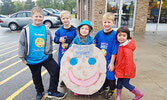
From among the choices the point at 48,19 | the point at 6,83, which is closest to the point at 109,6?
the point at 48,19

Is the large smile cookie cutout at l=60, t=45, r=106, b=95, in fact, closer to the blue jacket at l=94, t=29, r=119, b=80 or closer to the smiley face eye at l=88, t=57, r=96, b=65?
the smiley face eye at l=88, t=57, r=96, b=65

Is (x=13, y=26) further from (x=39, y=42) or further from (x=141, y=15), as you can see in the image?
(x=39, y=42)

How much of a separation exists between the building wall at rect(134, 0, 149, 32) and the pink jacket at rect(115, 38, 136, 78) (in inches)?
326

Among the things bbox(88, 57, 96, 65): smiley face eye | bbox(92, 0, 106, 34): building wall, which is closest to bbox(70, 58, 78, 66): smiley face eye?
bbox(88, 57, 96, 65): smiley face eye

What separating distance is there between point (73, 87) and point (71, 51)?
64 cm

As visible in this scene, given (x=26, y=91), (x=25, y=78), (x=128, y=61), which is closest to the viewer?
(x=128, y=61)

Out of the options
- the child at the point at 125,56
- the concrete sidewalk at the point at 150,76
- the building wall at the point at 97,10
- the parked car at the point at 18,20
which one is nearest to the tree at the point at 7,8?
the parked car at the point at 18,20

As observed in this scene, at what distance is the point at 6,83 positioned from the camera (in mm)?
3254

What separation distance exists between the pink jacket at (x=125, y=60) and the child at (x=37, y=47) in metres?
1.12

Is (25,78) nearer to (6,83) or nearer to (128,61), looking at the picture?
(6,83)

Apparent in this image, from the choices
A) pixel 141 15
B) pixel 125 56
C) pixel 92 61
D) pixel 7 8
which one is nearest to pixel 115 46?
pixel 125 56

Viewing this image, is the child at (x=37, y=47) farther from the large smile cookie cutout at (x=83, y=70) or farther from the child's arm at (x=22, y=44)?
the large smile cookie cutout at (x=83, y=70)

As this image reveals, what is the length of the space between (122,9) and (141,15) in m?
1.42

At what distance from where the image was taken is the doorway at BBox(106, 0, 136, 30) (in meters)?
9.42
